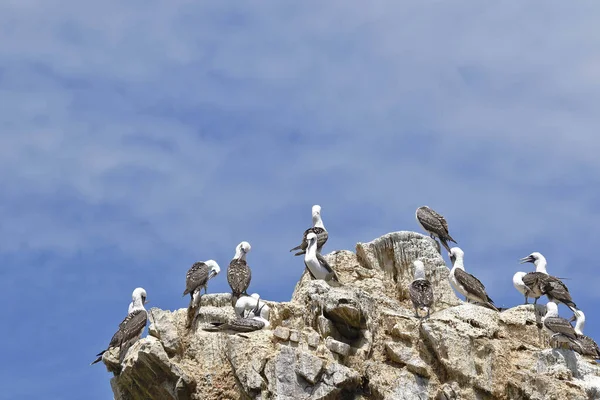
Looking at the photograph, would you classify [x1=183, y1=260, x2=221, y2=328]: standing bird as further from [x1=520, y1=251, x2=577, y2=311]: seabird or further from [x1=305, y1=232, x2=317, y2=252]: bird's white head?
[x1=520, y1=251, x2=577, y2=311]: seabird

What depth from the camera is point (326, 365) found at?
35250mm

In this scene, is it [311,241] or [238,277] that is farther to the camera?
[311,241]

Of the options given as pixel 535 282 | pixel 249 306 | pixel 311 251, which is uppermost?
pixel 311 251

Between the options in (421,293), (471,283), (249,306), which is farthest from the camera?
(471,283)

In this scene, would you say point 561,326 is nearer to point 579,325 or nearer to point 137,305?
point 579,325

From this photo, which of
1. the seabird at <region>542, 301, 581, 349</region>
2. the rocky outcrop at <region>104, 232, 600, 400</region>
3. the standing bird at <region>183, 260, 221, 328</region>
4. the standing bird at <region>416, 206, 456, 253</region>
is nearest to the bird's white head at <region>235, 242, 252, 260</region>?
the standing bird at <region>183, 260, 221, 328</region>

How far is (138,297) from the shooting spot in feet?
127

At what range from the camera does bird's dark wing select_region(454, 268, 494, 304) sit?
127 feet

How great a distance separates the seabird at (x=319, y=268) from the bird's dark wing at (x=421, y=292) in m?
2.74

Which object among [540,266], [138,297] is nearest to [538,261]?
[540,266]

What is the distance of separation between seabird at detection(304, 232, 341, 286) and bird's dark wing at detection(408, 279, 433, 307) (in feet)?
8.97

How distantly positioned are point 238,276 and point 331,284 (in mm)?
2602

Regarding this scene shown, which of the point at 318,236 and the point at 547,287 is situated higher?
the point at 318,236

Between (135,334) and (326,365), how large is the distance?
5.47 metres
